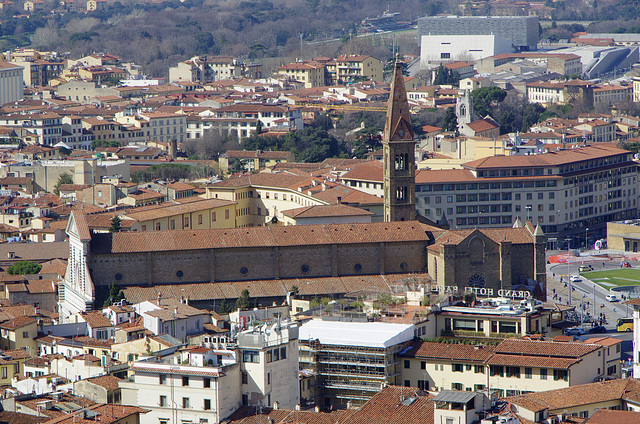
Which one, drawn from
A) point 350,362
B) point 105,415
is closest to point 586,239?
point 350,362

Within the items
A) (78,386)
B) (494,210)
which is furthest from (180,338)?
(494,210)

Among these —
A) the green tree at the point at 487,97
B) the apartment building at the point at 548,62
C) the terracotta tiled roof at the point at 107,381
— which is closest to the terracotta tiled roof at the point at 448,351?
the terracotta tiled roof at the point at 107,381

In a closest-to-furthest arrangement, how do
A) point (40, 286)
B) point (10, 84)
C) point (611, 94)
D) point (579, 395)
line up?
point (579, 395), point (40, 286), point (611, 94), point (10, 84)

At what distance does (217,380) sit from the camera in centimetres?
3984

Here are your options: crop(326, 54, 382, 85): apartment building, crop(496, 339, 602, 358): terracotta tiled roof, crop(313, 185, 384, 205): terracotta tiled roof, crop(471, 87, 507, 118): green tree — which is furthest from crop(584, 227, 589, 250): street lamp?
crop(326, 54, 382, 85): apartment building

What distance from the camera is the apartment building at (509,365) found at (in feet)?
145

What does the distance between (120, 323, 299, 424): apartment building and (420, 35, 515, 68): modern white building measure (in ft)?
445

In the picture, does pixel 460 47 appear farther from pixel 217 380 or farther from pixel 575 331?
pixel 217 380

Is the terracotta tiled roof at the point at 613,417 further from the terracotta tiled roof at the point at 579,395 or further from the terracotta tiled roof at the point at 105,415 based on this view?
the terracotta tiled roof at the point at 105,415

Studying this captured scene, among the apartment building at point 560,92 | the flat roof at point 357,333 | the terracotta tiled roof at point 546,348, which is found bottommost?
the terracotta tiled roof at point 546,348

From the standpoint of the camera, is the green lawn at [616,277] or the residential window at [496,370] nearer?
the residential window at [496,370]

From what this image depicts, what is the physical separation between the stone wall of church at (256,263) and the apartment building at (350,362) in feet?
42.7

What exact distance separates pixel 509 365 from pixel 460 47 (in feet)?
449

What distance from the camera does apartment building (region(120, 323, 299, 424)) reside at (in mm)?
40000
